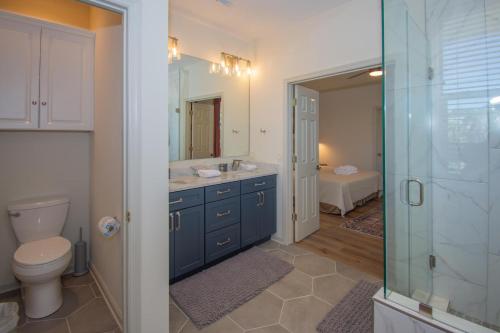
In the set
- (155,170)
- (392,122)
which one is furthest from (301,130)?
(155,170)

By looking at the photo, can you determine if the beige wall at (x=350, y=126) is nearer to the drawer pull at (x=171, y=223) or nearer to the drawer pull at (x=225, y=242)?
the drawer pull at (x=225, y=242)

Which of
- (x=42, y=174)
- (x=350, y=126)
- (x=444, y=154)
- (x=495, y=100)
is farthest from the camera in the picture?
(x=350, y=126)

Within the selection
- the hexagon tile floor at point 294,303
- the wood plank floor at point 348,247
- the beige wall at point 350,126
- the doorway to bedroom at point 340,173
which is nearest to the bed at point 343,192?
the doorway to bedroom at point 340,173

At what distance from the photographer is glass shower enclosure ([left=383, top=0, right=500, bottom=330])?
1.60 metres

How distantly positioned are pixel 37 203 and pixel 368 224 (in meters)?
4.03

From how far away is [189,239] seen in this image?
2270 millimetres

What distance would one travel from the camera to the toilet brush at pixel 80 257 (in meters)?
2.33

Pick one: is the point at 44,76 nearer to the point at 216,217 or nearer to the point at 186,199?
the point at 186,199

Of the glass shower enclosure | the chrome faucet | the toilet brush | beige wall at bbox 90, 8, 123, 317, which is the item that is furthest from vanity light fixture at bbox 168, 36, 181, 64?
the toilet brush

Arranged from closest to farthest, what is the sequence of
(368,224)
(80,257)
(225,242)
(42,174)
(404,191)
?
(404,191) < (42,174) < (80,257) < (225,242) < (368,224)

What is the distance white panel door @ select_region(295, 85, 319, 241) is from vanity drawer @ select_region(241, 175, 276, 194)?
324mm

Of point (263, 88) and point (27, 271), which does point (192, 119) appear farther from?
point (27, 271)

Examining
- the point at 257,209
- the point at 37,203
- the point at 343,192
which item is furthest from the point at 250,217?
the point at 343,192

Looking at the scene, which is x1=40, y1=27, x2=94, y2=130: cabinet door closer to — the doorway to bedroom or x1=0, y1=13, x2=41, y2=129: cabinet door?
x1=0, y1=13, x2=41, y2=129: cabinet door
